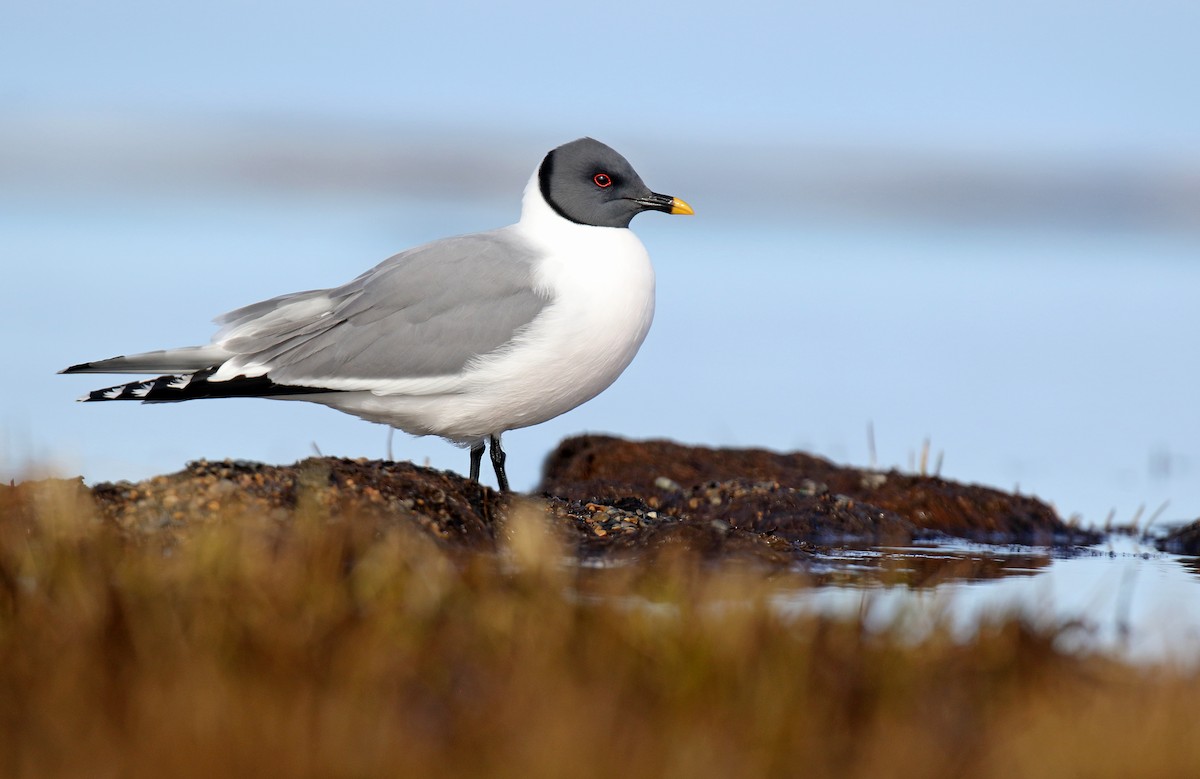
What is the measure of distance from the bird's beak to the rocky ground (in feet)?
4.32

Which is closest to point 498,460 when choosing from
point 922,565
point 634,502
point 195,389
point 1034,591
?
point 634,502

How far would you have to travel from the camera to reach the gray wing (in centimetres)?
588

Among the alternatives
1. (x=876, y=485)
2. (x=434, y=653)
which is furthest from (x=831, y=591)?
(x=876, y=485)

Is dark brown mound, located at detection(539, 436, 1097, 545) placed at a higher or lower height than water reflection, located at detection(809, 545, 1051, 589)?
higher

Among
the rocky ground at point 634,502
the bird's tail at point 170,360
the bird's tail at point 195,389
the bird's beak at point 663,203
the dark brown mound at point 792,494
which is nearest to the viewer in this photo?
the rocky ground at point 634,502

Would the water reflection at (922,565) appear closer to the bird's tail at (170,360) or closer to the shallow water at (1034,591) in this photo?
the shallow water at (1034,591)

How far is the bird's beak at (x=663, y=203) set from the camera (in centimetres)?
666

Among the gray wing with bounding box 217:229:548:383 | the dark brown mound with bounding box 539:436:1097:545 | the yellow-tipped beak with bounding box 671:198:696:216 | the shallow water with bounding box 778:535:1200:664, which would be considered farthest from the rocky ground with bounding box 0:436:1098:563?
the yellow-tipped beak with bounding box 671:198:696:216

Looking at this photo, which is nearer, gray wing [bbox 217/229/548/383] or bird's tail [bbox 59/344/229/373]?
gray wing [bbox 217/229/548/383]

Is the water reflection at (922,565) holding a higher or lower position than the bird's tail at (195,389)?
lower

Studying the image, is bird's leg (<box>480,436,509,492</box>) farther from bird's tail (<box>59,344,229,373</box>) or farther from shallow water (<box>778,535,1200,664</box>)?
shallow water (<box>778,535,1200,664</box>)

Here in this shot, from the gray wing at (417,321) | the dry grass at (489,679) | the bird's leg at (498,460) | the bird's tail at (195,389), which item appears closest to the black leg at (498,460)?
the bird's leg at (498,460)

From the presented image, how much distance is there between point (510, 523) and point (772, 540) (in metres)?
1.06

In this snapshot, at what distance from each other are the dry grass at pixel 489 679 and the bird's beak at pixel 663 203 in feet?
9.03
